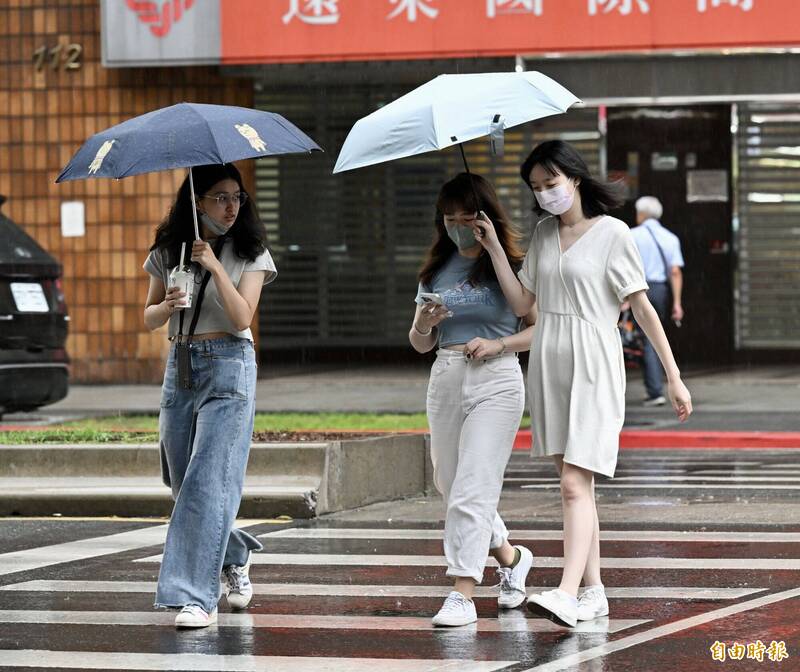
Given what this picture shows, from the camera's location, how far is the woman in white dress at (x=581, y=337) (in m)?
6.88

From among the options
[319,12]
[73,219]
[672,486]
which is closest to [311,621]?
[672,486]

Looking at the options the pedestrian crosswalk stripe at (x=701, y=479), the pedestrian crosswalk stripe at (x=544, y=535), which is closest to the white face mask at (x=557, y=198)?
the pedestrian crosswalk stripe at (x=544, y=535)

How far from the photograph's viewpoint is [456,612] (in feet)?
22.5

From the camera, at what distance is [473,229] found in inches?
280

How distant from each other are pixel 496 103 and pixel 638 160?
15.3 metres

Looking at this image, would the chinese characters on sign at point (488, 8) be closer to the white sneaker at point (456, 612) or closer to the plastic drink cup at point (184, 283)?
the plastic drink cup at point (184, 283)

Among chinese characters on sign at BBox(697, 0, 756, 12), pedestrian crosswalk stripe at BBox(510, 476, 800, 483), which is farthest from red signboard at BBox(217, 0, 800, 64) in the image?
pedestrian crosswalk stripe at BBox(510, 476, 800, 483)

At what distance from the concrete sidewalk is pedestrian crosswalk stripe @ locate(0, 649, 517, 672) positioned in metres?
9.17

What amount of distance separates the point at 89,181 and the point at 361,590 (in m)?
13.0

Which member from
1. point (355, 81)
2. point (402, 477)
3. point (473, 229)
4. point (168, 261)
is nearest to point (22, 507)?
point (402, 477)

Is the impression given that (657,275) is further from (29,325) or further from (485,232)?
(485,232)

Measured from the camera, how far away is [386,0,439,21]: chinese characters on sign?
19172mm

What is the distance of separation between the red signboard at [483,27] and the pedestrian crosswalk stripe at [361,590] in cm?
1198

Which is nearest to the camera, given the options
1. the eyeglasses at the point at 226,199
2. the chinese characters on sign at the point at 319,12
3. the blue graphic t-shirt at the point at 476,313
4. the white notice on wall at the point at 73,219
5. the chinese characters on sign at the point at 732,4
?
the eyeglasses at the point at 226,199
